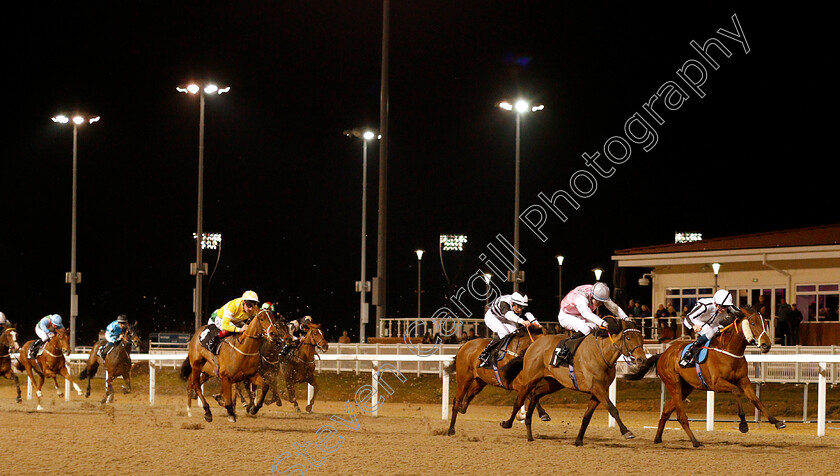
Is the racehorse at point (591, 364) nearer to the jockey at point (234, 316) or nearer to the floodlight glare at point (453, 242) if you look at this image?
the jockey at point (234, 316)

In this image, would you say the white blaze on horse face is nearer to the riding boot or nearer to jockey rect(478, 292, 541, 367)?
jockey rect(478, 292, 541, 367)

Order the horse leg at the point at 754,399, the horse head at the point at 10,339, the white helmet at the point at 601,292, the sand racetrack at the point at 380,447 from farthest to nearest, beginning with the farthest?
1. the horse head at the point at 10,339
2. the white helmet at the point at 601,292
3. the horse leg at the point at 754,399
4. the sand racetrack at the point at 380,447

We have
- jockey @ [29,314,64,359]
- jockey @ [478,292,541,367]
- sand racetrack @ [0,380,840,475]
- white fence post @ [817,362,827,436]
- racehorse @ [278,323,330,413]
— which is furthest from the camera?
jockey @ [29,314,64,359]

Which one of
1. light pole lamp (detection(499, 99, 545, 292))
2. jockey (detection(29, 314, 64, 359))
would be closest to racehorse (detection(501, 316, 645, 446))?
jockey (detection(29, 314, 64, 359))

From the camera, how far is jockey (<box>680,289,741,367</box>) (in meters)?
10.7

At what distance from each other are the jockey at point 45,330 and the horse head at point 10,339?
391 millimetres

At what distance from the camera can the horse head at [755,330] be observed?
10648 mm

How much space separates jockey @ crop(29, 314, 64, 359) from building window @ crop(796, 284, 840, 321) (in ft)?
55.2

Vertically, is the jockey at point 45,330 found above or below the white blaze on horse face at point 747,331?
below

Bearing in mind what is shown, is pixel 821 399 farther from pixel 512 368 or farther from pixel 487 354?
pixel 487 354

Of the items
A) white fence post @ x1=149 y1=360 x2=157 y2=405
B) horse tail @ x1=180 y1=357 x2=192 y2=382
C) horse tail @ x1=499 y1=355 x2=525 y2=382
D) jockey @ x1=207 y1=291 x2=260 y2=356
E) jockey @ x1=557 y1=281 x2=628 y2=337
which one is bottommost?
white fence post @ x1=149 y1=360 x2=157 y2=405

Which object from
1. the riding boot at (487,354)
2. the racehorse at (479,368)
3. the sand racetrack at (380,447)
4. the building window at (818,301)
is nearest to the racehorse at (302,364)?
the sand racetrack at (380,447)

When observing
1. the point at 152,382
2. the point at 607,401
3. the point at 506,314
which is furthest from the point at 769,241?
the point at 607,401

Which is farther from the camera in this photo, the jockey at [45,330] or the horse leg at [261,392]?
the jockey at [45,330]
